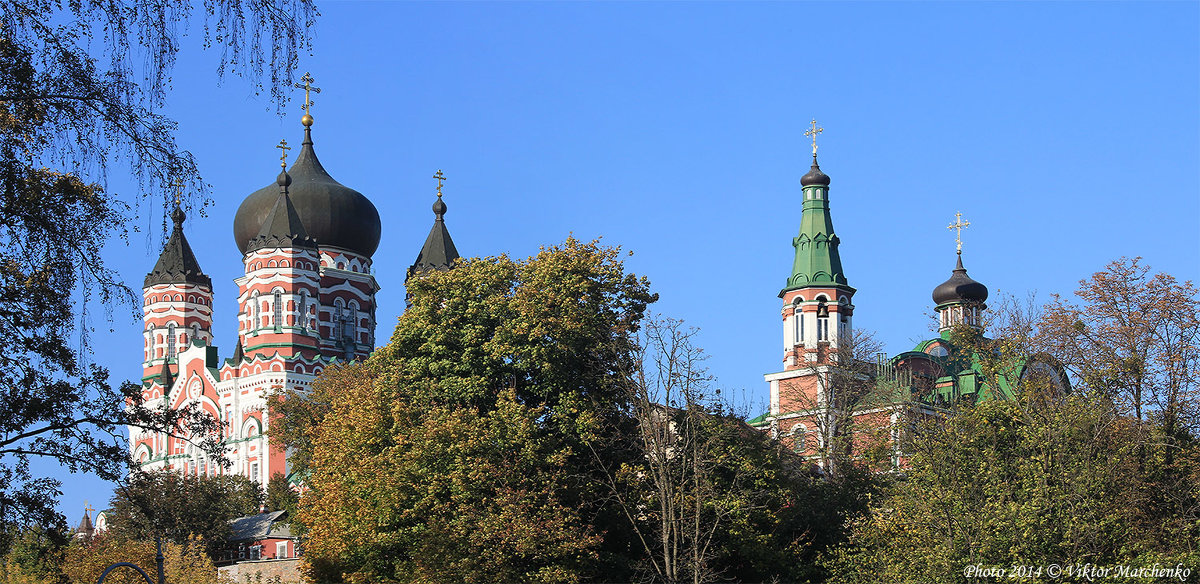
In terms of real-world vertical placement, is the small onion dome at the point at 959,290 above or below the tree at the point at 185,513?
above

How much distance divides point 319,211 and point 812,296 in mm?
25241

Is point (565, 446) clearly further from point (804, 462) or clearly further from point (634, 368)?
point (804, 462)

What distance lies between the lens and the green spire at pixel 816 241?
191 ft

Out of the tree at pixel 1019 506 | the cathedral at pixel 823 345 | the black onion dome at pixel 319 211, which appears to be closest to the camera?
the tree at pixel 1019 506

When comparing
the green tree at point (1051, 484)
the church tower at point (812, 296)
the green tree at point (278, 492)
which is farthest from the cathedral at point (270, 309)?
the green tree at point (1051, 484)

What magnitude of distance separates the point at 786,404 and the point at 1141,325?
87.8ft

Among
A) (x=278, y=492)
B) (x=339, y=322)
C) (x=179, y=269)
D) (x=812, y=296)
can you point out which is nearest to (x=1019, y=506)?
(x=812, y=296)

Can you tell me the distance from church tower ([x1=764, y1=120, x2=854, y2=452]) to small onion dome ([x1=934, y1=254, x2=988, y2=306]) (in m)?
8.20

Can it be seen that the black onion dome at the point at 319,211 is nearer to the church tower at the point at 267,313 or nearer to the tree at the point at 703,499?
the church tower at the point at 267,313

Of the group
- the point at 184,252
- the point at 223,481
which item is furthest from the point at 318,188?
the point at 223,481

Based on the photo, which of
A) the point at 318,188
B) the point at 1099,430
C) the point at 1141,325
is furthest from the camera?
the point at 318,188

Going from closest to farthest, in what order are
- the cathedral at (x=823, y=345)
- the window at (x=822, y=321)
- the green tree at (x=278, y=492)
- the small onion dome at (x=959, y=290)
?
1. the cathedral at (x=823, y=345)
2. the green tree at (x=278, y=492)
3. the window at (x=822, y=321)
4. the small onion dome at (x=959, y=290)

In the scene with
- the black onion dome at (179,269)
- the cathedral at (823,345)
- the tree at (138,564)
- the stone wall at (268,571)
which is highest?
the black onion dome at (179,269)

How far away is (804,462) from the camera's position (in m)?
36.9
